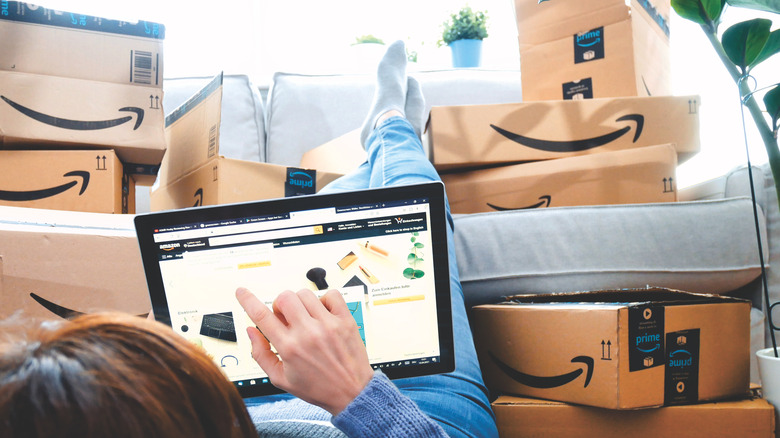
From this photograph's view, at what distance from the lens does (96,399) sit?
10.4 inches

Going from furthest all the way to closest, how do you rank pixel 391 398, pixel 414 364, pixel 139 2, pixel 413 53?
pixel 139 2 → pixel 413 53 → pixel 414 364 → pixel 391 398

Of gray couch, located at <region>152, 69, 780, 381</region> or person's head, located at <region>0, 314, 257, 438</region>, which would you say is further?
gray couch, located at <region>152, 69, 780, 381</region>

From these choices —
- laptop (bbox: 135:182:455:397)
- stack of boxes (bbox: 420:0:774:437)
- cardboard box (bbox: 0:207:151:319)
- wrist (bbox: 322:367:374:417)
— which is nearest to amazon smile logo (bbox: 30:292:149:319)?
cardboard box (bbox: 0:207:151:319)

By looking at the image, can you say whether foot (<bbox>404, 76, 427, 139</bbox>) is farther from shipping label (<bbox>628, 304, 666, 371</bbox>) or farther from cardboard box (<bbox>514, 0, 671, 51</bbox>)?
shipping label (<bbox>628, 304, 666, 371</bbox>)

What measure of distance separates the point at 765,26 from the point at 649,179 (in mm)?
395

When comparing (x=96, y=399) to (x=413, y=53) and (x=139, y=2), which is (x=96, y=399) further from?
(x=139, y=2)

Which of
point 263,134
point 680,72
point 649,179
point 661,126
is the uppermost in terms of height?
point 680,72

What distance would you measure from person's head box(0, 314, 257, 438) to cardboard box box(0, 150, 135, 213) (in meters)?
0.72

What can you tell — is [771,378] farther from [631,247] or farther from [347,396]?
[347,396]

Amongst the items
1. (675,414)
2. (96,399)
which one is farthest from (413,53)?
(96,399)

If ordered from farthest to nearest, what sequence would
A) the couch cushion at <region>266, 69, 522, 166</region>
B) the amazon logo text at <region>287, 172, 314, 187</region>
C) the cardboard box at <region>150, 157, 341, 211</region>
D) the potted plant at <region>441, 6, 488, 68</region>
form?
the potted plant at <region>441, 6, 488, 68</region> < the couch cushion at <region>266, 69, 522, 166</region> < the amazon logo text at <region>287, 172, 314, 187</region> < the cardboard box at <region>150, 157, 341, 211</region>

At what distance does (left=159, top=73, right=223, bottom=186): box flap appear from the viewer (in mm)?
1015

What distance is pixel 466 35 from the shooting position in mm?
1893

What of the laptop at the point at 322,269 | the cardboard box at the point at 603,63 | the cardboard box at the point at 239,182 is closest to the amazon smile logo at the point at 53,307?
the laptop at the point at 322,269
